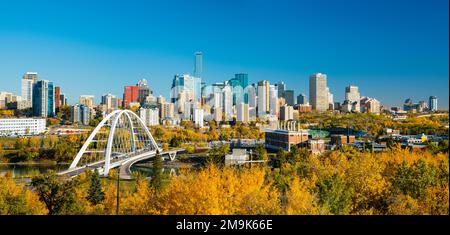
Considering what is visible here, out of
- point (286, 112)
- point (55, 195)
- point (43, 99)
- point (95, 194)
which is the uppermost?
point (43, 99)

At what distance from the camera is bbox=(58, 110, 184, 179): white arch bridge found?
352 inches

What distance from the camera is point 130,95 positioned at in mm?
13641

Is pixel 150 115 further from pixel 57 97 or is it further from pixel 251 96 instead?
pixel 57 97

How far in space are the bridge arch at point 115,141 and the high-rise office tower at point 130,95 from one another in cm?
88

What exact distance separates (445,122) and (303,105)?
485 cm

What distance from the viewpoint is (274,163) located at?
26.8 ft

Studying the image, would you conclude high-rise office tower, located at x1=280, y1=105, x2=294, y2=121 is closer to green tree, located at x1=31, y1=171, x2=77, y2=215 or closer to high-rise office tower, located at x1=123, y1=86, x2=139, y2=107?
high-rise office tower, located at x1=123, y1=86, x2=139, y2=107

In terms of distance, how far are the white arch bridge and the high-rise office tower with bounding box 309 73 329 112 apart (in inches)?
176

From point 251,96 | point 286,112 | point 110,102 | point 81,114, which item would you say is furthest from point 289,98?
point 81,114

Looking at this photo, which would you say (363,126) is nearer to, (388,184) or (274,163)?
(274,163)

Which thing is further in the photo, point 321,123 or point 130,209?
point 321,123

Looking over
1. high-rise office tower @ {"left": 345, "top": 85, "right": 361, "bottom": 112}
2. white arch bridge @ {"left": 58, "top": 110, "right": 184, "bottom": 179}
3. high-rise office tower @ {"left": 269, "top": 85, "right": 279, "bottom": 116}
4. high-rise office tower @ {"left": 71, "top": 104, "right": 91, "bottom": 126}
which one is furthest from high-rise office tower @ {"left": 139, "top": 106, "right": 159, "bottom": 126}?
high-rise office tower @ {"left": 345, "top": 85, "right": 361, "bottom": 112}

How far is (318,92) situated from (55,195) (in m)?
10.3
